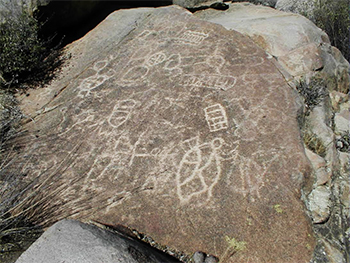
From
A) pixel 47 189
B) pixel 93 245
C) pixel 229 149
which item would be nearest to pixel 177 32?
pixel 229 149

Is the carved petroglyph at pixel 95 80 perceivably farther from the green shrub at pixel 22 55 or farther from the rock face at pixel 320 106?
the rock face at pixel 320 106

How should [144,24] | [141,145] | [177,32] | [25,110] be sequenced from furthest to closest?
[144,24] < [177,32] < [25,110] < [141,145]

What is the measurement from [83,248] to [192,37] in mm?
2992

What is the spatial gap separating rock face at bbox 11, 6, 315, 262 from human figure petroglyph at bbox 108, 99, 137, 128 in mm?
15

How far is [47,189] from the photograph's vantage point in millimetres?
3020

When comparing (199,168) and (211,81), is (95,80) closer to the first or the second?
(211,81)

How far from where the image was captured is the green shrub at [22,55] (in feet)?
15.2

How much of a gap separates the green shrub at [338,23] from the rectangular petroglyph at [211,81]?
3.34m

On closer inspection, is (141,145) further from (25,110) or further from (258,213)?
(25,110)

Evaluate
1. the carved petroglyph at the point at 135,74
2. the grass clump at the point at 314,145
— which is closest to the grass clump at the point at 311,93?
the grass clump at the point at 314,145

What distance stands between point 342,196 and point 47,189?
231 cm

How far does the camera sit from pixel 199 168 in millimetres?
2926

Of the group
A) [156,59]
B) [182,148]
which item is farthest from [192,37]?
[182,148]

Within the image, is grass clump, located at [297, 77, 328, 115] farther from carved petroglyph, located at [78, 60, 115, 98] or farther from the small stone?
carved petroglyph, located at [78, 60, 115, 98]
